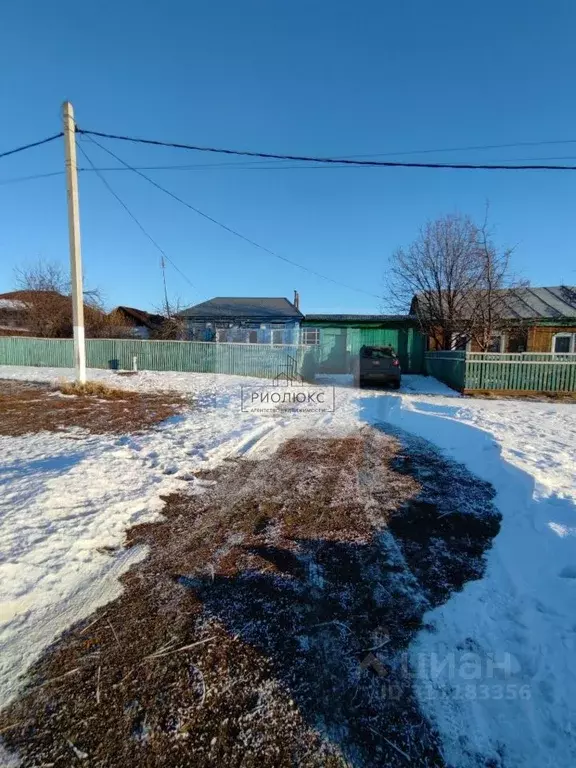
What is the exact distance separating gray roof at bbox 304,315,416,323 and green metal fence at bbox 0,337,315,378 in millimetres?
4895

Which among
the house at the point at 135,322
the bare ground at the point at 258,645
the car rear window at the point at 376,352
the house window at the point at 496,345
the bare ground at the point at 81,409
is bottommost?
the bare ground at the point at 258,645

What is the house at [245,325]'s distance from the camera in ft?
67.1

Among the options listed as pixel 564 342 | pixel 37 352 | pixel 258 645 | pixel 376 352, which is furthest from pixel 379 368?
pixel 37 352

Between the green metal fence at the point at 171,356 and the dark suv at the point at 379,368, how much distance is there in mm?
2970

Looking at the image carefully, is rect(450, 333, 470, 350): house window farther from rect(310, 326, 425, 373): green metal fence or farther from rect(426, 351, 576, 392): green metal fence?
rect(426, 351, 576, 392): green metal fence

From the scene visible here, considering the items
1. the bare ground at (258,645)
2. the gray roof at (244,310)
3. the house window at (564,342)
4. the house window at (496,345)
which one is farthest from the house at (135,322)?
the house window at (564,342)

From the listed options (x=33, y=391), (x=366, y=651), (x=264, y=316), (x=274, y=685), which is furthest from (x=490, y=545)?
(x=264, y=316)

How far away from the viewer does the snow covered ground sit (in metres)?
1.67

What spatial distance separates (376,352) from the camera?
13852mm

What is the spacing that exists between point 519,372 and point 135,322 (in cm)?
2797

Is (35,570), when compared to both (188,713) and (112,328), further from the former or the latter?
(112,328)

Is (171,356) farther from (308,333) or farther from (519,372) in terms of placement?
(519,372)

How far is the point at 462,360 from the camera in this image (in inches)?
475

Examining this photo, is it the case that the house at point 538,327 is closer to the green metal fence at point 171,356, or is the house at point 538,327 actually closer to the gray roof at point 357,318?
the gray roof at point 357,318
